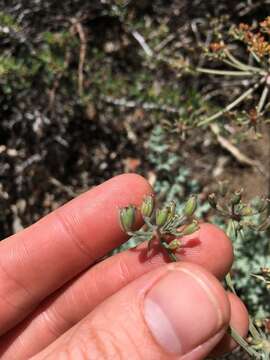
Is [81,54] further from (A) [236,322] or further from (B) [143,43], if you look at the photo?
(A) [236,322]

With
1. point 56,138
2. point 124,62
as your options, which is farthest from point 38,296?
point 124,62

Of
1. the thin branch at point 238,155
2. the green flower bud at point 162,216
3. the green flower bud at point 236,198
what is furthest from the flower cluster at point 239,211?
the thin branch at point 238,155

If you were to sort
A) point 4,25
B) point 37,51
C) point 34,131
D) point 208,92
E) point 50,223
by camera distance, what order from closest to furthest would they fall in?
point 50,223, point 4,25, point 37,51, point 34,131, point 208,92

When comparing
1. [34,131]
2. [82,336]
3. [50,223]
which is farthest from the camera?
[34,131]

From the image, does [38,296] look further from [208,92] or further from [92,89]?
[208,92]

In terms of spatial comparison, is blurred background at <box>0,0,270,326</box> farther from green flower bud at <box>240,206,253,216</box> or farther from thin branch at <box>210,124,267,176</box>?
green flower bud at <box>240,206,253,216</box>

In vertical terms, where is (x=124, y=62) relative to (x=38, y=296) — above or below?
above

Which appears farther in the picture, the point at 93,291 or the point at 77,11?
the point at 77,11
